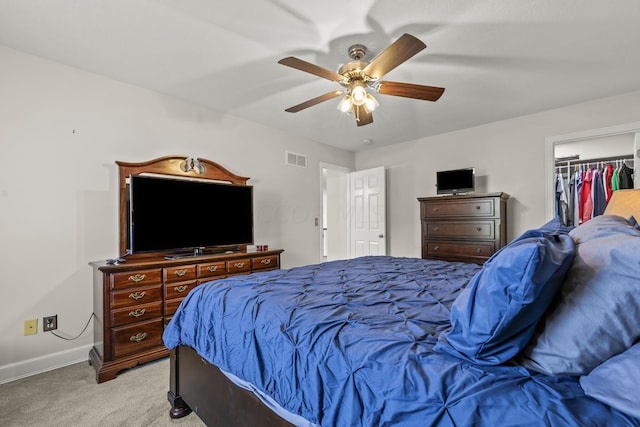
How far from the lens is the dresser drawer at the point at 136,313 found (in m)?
2.30

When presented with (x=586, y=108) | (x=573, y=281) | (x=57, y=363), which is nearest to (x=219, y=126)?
(x=57, y=363)

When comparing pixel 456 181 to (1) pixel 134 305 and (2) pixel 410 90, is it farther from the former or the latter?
(1) pixel 134 305

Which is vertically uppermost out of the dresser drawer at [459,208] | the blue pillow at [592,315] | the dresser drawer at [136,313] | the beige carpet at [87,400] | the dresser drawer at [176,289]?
the dresser drawer at [459,208]

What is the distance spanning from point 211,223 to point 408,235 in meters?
3.10

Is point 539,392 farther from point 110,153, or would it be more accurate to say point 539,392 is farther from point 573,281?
point 110,153

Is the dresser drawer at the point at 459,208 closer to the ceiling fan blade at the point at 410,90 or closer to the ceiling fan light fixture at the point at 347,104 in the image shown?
the ceiling fan blade at the point at 410,90

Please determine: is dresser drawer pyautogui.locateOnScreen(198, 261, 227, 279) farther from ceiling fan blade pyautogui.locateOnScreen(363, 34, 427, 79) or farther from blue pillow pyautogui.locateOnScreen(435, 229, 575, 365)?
blue pillow pyautogui.locateOnScreen(435, 229, 575, 365)

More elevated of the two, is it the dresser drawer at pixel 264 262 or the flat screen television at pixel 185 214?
the flat screen television at pixel 185 214

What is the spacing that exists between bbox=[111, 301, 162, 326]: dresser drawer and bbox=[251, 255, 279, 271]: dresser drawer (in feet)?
3.31

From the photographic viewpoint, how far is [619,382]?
623mm

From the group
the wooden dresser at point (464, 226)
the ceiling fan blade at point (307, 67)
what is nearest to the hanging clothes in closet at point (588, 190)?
the wooden dresser at point (464, 226)

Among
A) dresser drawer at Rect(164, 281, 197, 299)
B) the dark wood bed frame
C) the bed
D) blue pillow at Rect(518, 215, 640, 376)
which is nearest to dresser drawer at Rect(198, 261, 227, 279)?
dresser drawer at Rect(164, 281, 197, 299)

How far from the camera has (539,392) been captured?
70 cm

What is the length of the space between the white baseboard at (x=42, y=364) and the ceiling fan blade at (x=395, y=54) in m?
3.33
